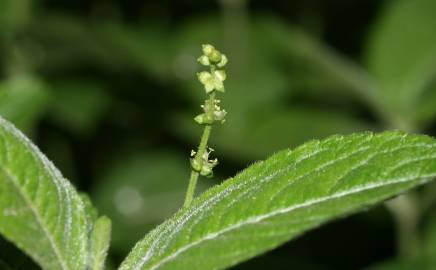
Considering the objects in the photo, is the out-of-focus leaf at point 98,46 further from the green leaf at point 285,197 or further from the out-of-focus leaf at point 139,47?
the green leaf at point 285,197

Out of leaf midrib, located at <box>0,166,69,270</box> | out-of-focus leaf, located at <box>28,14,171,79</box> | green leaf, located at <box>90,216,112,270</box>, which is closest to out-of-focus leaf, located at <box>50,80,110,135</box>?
out-of-focus leaf, located at <box>28,14,171,79</box>

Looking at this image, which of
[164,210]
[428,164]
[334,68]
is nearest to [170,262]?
[428,164]

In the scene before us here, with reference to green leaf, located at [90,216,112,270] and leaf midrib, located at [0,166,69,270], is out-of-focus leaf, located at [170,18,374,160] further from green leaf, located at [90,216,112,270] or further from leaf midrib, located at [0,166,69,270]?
leaf midrib, located at [0,166,69,270]

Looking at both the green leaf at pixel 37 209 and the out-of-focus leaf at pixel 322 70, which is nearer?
the green leaf at pixel 37 209

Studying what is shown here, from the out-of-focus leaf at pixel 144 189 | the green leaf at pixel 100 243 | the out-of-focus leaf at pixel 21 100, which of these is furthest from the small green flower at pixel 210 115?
the out-of-focus leaf at pixel 144 189

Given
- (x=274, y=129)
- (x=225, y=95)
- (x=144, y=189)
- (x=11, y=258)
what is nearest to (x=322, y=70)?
(x=274, y=129)

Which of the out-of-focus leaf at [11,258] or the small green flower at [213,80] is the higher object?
the small green flower at [213,80]

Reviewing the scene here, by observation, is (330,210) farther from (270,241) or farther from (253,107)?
(253,107)
